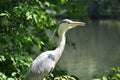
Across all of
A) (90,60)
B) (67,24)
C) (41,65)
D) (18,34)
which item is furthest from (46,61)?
(90,60)

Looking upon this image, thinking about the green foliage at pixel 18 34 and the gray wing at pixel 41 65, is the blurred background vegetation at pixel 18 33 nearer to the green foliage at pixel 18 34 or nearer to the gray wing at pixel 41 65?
the green foliage at pixel 18 34

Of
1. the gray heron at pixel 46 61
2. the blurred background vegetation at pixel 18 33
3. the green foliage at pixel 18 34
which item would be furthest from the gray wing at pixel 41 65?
the green foliage at pixel 18 34

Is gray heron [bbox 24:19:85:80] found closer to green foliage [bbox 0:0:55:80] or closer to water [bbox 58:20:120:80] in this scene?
green foliage [bbox 0:0:55:80]

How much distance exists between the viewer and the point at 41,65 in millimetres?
6555

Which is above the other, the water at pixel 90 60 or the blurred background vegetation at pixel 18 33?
the blurred background vegetation at pixel 18 33

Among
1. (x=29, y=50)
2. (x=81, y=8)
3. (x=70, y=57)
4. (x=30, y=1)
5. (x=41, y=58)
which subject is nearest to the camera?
(x=41, y=58)

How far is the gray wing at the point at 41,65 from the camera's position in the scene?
6.54 m

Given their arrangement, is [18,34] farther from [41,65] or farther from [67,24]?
[67,24]

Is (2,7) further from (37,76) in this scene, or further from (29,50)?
(37,76)

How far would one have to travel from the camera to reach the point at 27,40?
26.3 ft

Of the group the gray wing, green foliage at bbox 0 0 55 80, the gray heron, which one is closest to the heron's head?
the gray heron

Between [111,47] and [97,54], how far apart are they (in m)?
3.27

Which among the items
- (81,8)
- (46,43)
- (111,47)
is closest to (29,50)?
(46,43)

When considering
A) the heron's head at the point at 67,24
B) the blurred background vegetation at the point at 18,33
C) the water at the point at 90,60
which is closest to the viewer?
the heron's head at the point at 67,24
